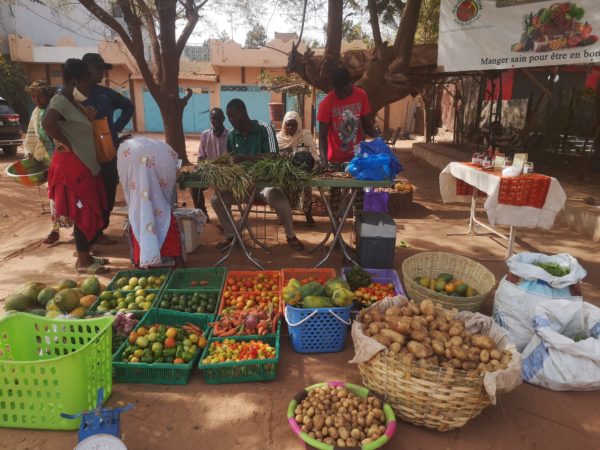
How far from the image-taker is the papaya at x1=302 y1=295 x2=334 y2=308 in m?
3.07

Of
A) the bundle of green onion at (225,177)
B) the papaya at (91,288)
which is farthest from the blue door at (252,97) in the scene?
the papaya at (91,288)

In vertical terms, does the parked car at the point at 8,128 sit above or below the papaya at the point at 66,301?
above

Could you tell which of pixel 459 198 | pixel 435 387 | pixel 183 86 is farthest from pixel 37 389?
pixel 183 86

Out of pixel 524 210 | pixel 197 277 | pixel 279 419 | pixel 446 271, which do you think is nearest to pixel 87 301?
pixel 197 277

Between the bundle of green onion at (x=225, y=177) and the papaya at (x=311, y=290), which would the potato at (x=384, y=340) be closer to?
the papaya at (x=311, y=290)

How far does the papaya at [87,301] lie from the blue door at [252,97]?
19.3 m

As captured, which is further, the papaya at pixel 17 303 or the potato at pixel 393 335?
the papaya at pixel 17 303

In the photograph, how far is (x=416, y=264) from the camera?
12.7 ft

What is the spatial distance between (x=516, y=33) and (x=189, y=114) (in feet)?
61.7

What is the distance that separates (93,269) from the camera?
14.5ft

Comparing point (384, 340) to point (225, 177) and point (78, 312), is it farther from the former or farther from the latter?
point (78, 312)

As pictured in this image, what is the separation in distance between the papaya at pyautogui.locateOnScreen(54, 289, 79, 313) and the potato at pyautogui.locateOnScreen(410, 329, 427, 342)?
2.58m

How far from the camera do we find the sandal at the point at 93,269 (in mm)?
4434

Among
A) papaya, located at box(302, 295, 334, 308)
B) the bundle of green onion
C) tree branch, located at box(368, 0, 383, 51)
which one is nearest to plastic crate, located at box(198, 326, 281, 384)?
papaya, located at box(302, 295, 334, 308)
